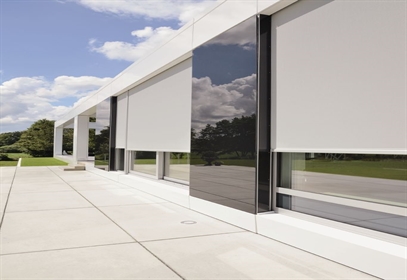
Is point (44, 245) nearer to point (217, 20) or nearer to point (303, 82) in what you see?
point (303, 82)

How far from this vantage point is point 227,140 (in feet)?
20.9

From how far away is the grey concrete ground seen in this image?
143 inches

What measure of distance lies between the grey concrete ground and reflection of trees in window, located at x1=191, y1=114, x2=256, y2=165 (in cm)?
121

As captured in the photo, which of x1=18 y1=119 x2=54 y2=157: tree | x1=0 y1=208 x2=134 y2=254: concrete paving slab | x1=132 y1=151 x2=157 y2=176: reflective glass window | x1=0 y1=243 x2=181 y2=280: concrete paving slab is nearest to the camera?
x1=0 y1=243 x2=181 y2=280: concrete paving slab

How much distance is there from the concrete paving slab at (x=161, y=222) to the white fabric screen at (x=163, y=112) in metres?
1.79

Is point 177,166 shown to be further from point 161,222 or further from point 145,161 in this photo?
point 161,222

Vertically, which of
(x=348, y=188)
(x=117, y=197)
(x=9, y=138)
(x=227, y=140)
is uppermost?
(x=9, y=138)

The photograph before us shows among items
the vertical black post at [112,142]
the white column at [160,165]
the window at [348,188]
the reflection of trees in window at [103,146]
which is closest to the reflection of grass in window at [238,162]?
the window at [348,188]

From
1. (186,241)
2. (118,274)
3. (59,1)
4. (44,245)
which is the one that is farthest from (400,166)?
(59,1)

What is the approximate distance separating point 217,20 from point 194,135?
241 cm

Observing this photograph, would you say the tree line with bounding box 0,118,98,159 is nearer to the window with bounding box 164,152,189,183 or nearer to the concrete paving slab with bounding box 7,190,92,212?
the concrete paving slab with bounding box 7,190,92,212

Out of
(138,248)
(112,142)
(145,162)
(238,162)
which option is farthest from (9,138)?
(138,248)

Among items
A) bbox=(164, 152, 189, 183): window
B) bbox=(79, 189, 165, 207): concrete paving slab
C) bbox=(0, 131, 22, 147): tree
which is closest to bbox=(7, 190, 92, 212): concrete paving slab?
bbox=(79, 189, 165, 207): concrete paving slab

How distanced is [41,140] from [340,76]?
5068cm
